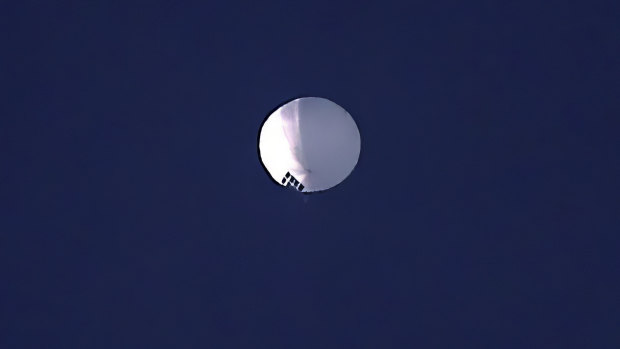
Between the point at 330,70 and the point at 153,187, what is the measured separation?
0.39 meters

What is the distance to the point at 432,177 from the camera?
1.23m

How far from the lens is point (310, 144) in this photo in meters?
1.17

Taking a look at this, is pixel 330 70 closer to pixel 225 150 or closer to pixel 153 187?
pixel 225 150

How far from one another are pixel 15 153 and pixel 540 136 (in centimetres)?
98

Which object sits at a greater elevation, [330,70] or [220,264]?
[330,70]

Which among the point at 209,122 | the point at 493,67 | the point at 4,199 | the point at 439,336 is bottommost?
the point at 439,336

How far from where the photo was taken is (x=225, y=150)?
1.21 meters

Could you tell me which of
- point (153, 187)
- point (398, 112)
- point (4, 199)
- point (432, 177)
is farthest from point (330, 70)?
point (4, 199)

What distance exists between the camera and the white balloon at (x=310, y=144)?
1176 millimetres

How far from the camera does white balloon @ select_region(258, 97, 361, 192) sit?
118 centimetres

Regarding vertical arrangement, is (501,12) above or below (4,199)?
above

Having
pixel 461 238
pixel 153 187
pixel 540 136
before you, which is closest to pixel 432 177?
pixel 461 238

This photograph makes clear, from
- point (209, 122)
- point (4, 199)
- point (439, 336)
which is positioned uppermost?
point (209, 122)

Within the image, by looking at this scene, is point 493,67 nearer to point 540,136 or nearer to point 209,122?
point 540,136
